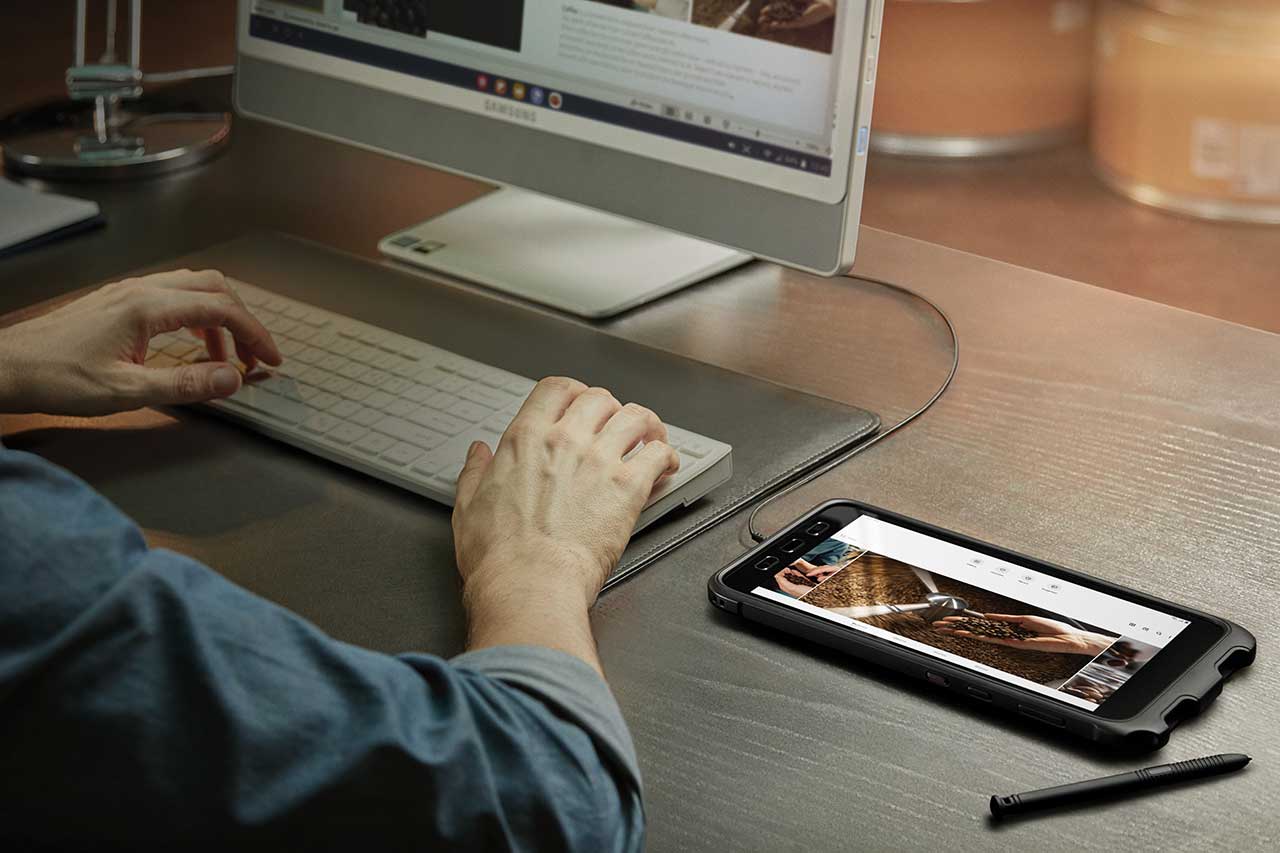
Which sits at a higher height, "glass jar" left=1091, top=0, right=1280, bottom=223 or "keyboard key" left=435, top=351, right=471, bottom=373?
"glass jar" left=1091, top=0, right=1280, bottom=223

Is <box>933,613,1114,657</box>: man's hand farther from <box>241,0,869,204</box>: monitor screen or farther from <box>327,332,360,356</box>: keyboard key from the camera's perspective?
<box>327,332,360,356</box>: keyboard key

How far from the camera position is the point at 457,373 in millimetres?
1025

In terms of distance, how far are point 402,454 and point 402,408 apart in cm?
6

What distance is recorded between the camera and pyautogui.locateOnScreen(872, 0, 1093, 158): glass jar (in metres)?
2.61

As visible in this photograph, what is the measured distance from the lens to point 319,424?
3.20 feet

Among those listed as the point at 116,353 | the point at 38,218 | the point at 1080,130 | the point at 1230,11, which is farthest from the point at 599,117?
the point at 1080,130

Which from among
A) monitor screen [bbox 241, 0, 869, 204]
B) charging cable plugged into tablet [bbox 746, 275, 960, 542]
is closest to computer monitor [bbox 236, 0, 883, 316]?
monitor screen [bbox 241, 0, 869, 204]

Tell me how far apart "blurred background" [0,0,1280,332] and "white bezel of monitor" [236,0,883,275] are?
91 cm

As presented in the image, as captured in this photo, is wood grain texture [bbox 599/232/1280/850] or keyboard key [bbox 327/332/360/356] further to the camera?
keyboard key [bbox 327/332/360/356]

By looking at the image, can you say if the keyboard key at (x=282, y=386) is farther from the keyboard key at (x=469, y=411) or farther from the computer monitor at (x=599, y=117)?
the computer monitor at (x=599, y=117)

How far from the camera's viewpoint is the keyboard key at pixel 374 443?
0.94m

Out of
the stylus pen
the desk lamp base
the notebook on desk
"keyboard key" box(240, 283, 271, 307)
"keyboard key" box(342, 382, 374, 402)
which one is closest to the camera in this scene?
the stylus pen

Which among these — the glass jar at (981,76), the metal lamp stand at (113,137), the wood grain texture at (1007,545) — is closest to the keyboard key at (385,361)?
the wood grain texture at (1007,545)

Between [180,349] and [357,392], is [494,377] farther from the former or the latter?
[180,349]
